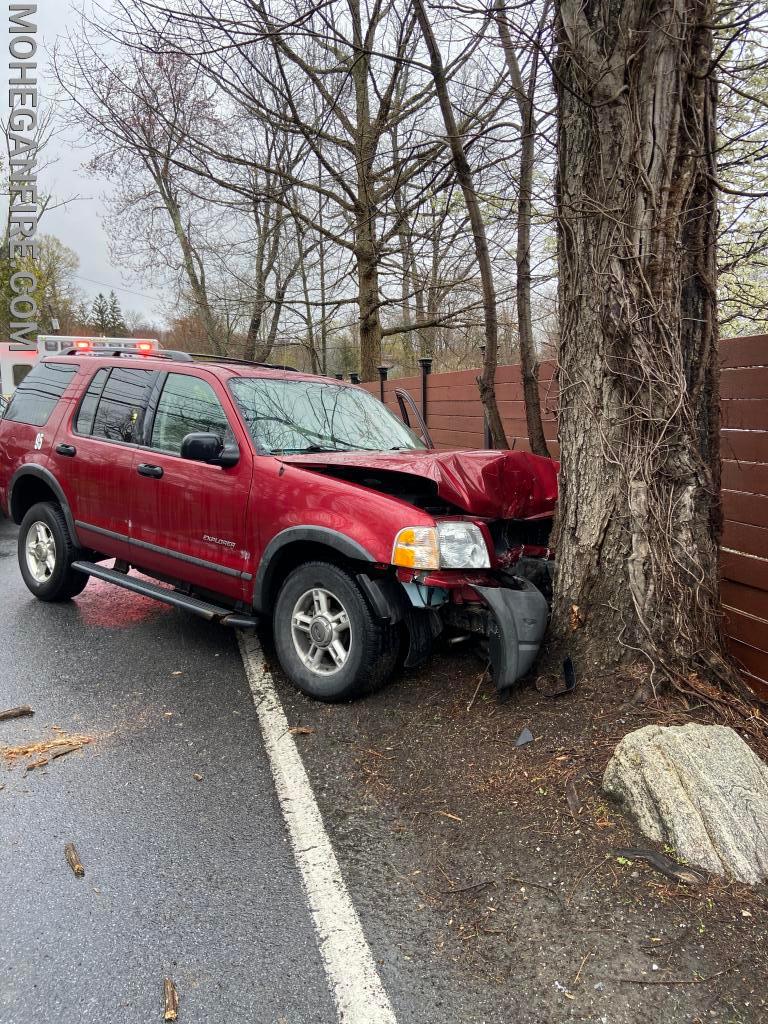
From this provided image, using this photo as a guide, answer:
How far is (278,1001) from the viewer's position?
190 cm

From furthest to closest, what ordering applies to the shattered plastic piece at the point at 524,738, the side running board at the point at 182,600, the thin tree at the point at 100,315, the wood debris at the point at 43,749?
the thin tree at the point at 100,315, the side running board at the point at 182,600, the wood debris at the point at 43,749, the shattered plastic piece at the point at 524,738

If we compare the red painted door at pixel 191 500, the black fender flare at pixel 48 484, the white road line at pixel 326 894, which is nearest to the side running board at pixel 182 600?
the red painted door at pixel 191 500

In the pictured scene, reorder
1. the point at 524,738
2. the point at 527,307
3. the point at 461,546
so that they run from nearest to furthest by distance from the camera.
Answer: the point at 524,738, the point at 461,546, the point at 527,307

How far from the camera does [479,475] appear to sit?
147 inches

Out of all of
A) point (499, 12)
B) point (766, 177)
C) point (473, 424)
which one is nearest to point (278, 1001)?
point (499, 12)

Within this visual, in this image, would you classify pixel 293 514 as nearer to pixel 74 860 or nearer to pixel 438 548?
pixel 438 548

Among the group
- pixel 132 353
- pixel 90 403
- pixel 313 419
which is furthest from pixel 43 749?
pixel 132 353

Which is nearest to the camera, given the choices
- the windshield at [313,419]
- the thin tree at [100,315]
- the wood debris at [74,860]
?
the wood debris at [74,860]

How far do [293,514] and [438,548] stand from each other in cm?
92

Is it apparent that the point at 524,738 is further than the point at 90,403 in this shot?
No

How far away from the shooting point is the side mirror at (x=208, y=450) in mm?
3990

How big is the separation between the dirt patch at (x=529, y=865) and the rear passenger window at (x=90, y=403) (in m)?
3.14

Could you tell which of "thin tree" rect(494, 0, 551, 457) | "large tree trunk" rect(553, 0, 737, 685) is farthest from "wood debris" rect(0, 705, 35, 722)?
"thin tree" rect(494, 0, 551, 457)

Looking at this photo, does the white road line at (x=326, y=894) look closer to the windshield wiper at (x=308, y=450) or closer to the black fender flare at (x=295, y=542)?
the black fender flare at (x=295, y=542)
